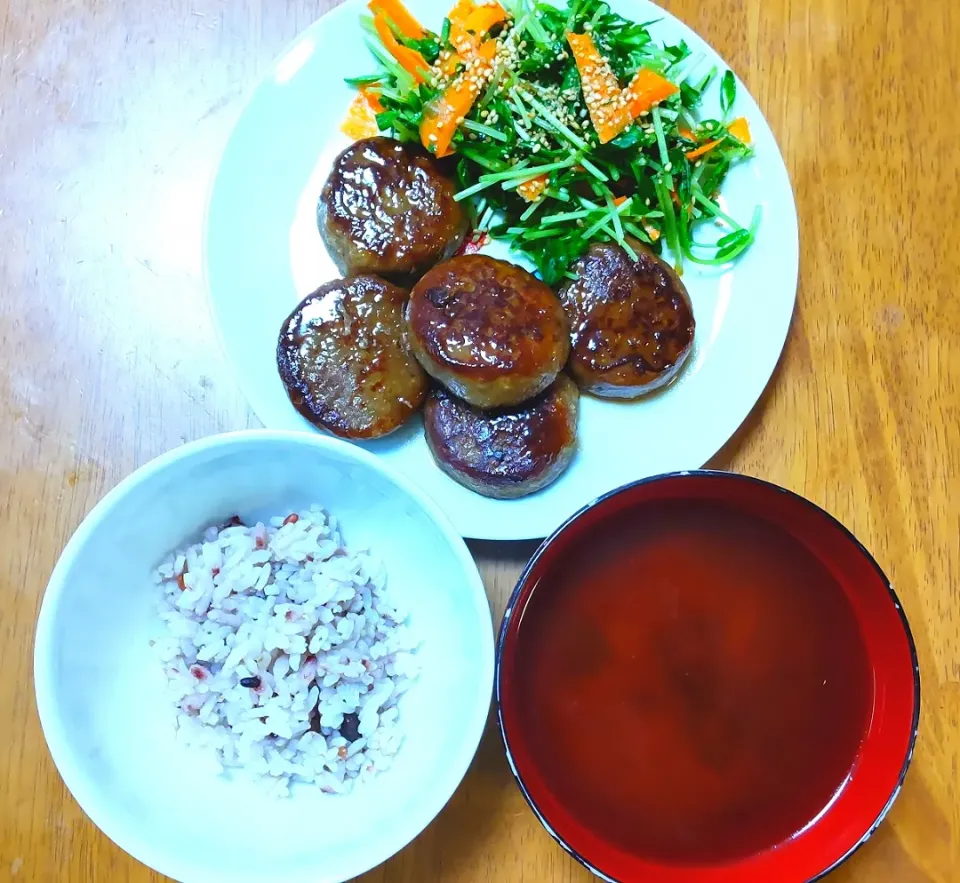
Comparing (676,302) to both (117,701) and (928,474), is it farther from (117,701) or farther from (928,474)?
(117,701)

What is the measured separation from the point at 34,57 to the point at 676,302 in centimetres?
118

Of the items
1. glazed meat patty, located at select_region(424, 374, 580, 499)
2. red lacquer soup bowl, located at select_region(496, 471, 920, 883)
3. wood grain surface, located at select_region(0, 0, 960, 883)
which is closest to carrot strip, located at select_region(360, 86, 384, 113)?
wood grain surface, located at select_region(0, 0, 960, 883)

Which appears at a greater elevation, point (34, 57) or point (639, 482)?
point (34, 57)

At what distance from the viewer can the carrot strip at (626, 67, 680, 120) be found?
132 cm

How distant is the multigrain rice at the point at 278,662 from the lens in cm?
117

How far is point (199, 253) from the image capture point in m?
1.47

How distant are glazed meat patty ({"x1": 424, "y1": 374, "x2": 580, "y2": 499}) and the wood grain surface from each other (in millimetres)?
317

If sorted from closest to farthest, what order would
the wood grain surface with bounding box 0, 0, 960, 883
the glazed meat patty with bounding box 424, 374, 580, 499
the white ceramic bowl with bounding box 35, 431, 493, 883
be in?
the white ceramic bowl with bounding box 35, 431, 493, 883 → the glazed meat patty with bounding box 424, 374, 580, 499 → the wood grain surface with bounding box 0, 0, 960, 883

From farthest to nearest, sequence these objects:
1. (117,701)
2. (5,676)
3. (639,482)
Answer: (5,676)
(117,701)
(639,482)

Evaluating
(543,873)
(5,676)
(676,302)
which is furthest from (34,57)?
(543,873)

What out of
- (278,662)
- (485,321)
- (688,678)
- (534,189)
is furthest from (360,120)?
(688,678)

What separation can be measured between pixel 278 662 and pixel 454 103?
2.91 ft

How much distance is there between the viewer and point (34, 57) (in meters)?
1.47

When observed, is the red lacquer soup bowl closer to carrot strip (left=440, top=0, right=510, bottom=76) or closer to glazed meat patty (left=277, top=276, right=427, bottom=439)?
glazed meat patty (left=277, top=276, right=427, bottom=439)
